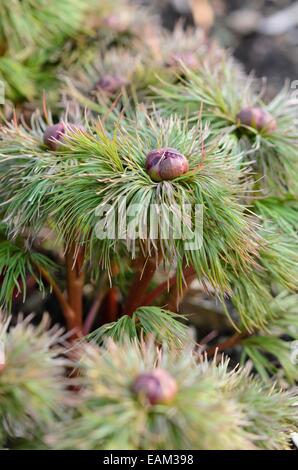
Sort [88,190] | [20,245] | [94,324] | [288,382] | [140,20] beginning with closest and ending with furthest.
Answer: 1. [88,190]
2. [20,245]
3. [288,382]
4. [94,324]
5. [140,20]

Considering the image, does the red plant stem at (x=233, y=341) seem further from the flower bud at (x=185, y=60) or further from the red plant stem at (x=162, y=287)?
the flower bud at (x=185, y=60)

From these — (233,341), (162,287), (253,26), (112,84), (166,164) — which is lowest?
(233,341)

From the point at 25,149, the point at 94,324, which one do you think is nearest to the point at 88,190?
the point at 25,149

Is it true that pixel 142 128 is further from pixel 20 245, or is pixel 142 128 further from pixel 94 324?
pixel 94 324

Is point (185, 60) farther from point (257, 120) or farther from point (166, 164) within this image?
point (166, 164)
